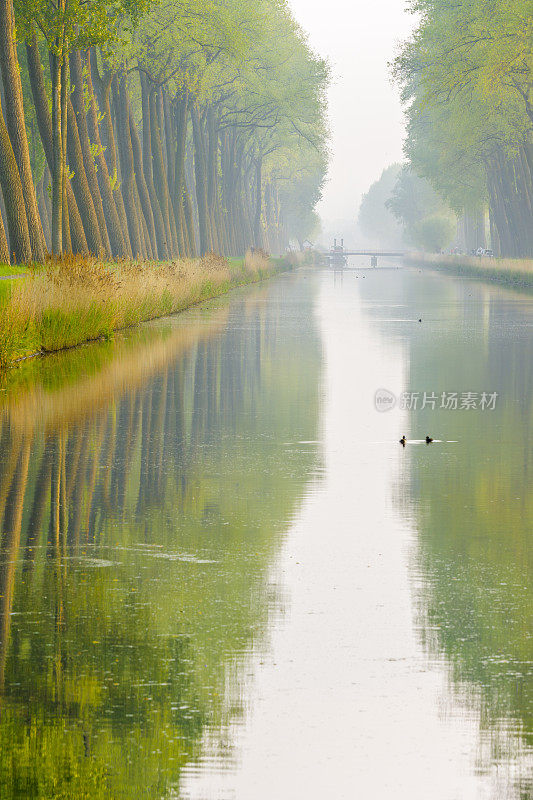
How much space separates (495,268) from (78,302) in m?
57.5

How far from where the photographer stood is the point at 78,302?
88.5 feet

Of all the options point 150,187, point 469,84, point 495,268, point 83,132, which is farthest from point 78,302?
point 495,268

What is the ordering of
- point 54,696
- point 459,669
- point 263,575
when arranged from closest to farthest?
point 54,696, point 459,669, point 263,575

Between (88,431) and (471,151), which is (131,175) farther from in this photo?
(88,431)

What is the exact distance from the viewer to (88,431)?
48.8 ft

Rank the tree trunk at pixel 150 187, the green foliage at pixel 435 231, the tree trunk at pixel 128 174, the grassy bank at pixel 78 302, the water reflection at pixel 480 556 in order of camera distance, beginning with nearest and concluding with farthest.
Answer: the water reflection at pixel 480 556
the grassy bank at pixel 78 302
the tree trunk at pixel 128 174
the tree trunk at pixel 150 187
the green foliage at pixel 435 231

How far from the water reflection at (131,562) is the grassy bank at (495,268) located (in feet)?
167

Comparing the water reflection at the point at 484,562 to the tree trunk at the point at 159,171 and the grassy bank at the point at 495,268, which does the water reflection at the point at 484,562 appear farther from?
the grassy bank at the point at 495,268

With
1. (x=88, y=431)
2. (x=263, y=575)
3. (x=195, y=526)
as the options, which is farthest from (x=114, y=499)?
(x=88, y=431)

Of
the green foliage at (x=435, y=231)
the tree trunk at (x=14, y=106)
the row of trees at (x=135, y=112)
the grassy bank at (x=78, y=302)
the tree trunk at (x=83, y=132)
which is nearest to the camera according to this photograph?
the grassy bank at (x=78, y=302)

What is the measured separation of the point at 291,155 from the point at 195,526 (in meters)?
111

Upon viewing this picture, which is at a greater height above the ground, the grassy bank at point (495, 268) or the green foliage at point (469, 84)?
the green foliage at point (469, 84)

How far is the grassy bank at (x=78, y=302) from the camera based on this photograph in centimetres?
2256

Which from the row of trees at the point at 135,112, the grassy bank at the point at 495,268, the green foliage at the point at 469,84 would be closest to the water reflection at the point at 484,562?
the row of trees at the point at 135,112
